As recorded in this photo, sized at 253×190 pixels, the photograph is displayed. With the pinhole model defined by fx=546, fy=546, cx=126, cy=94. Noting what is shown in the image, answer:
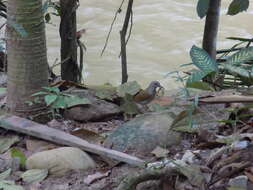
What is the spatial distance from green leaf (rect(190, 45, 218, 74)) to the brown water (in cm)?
366

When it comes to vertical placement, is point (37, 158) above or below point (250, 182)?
below

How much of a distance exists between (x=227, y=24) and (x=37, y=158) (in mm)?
5910

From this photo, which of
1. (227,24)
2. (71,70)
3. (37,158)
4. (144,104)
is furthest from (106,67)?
(37,158)

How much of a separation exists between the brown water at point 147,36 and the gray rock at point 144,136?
3.40m

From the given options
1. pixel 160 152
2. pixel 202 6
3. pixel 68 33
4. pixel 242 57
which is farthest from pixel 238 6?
pixel 68 33

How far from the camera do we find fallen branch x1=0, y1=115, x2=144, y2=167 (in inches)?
66.5

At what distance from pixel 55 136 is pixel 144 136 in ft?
1.06

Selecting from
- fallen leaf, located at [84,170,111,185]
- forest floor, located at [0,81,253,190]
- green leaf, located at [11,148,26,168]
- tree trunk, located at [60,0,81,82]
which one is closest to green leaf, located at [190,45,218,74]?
forest floor, located at [0,81,253,190]

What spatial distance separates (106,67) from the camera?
Result: 6.01m

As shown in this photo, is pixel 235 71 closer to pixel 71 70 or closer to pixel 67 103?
pixel 67 103

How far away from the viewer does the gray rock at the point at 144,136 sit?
1.78 m

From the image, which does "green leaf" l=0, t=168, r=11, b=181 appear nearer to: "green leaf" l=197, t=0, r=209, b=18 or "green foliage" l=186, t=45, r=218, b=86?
"green foliage" l=186, t=45, r=218, b=86

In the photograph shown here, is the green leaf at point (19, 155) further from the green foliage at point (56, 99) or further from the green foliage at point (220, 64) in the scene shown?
the green foliage at point (220, 64)

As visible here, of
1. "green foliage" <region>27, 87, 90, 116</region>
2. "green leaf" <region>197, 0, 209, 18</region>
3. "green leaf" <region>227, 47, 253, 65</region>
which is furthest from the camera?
"green foliage" <region>27, 87, 90, 116</region>
